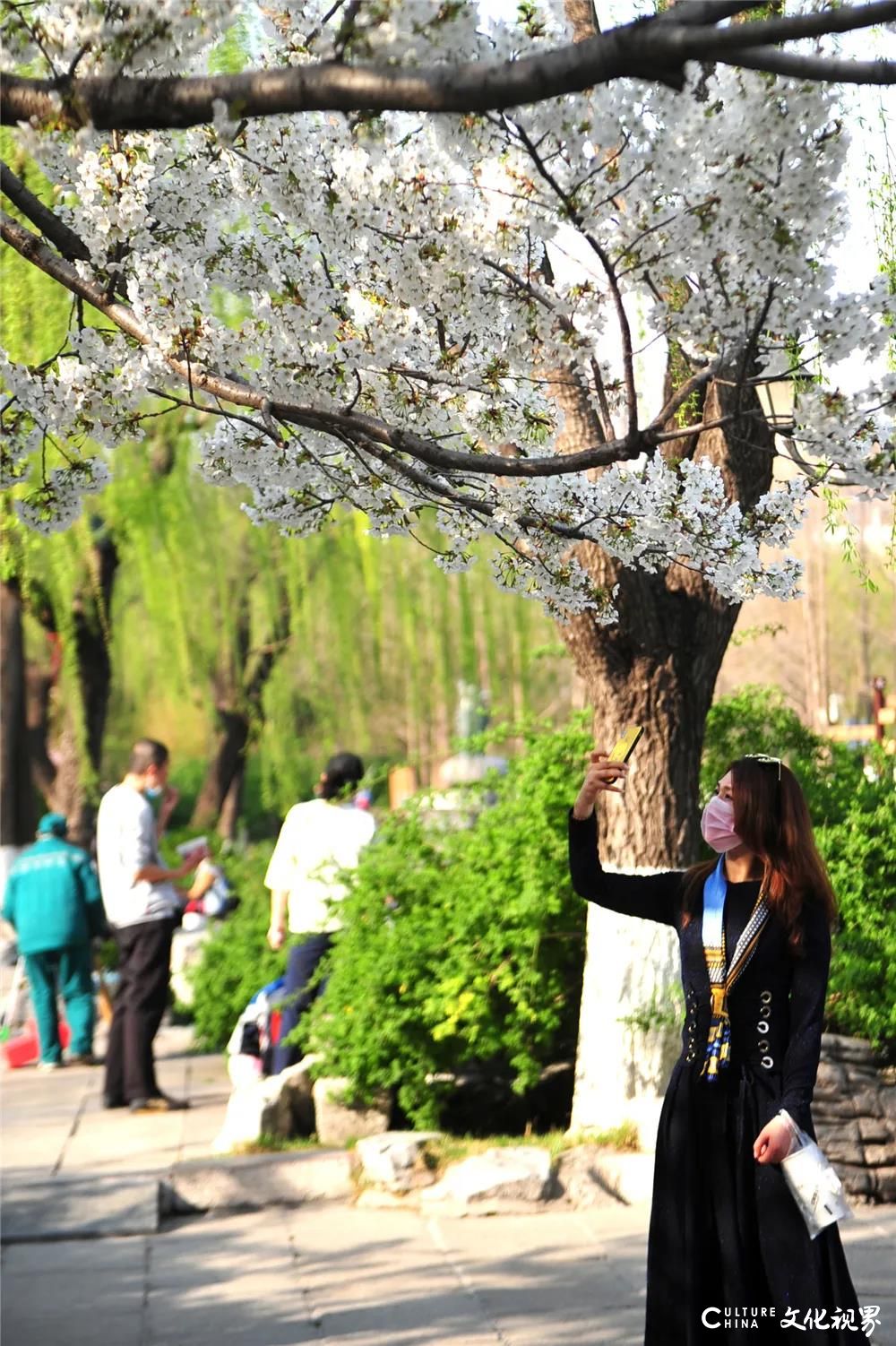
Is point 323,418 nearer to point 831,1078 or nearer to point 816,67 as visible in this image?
point 816,67

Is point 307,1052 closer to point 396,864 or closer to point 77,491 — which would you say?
point 396,864

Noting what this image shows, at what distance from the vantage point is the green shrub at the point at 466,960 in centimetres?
768

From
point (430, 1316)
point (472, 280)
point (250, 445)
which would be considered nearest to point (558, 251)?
point (472, 280)

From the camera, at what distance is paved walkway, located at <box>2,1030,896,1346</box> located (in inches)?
218

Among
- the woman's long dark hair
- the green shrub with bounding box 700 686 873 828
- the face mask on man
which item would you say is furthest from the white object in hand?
the green shrub with bounding box 700 686 873 828

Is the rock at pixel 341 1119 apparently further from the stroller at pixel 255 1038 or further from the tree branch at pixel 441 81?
the tree branch at pixel 441 81

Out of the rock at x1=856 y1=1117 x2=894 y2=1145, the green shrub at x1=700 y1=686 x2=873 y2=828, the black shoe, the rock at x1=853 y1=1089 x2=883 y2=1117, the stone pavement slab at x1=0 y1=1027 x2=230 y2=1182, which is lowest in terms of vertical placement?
the stone pavement slab at x1=0 y1=1027 x2=230 y2=1182

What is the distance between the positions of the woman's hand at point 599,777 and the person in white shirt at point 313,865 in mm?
4159

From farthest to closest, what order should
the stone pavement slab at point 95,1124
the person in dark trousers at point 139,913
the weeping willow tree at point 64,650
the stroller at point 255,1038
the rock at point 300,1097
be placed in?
1. the weeping willow tree at point 64,650
2. the person in dark trousers at point 139,913
3. the stroller at point 255,1038
4. the stone pavement slab at point 95,1124
5. the rock at point 300,1097

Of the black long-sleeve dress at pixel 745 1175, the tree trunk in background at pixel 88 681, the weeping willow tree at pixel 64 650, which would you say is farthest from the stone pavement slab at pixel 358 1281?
the tree trunk in background at pixel 88 681

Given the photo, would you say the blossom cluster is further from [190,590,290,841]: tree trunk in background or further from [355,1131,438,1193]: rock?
[190,590,290,841]: tree trunk in background

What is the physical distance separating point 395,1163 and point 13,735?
10.2 metres

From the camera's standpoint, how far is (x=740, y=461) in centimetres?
710

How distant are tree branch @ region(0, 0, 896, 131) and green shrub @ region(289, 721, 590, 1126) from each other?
16.0 ft
